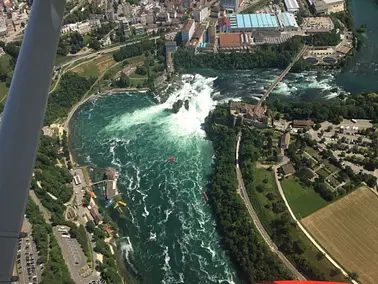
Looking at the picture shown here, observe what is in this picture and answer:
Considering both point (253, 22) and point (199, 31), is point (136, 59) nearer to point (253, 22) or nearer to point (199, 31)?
point (199, 31)

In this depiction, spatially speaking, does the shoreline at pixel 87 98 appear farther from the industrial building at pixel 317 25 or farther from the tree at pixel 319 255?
the tree at pixel 319 255

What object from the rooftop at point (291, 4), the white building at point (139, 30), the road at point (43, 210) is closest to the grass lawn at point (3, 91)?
the road at point (43, 210)

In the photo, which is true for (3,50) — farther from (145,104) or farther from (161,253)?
(161,253)

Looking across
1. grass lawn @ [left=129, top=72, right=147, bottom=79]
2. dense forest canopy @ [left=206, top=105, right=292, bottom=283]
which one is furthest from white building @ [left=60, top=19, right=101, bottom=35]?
dense forest canopy @ [left=206, top=105, right=292, bottom=283]

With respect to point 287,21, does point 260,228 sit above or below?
below

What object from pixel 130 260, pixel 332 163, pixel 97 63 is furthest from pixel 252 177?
pixel 97 63

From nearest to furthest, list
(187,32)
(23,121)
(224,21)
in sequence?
1. (23,121)
2. (187,32)
3. (224,21)

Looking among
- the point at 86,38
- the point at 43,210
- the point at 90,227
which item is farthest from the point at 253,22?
the point at 43,210
